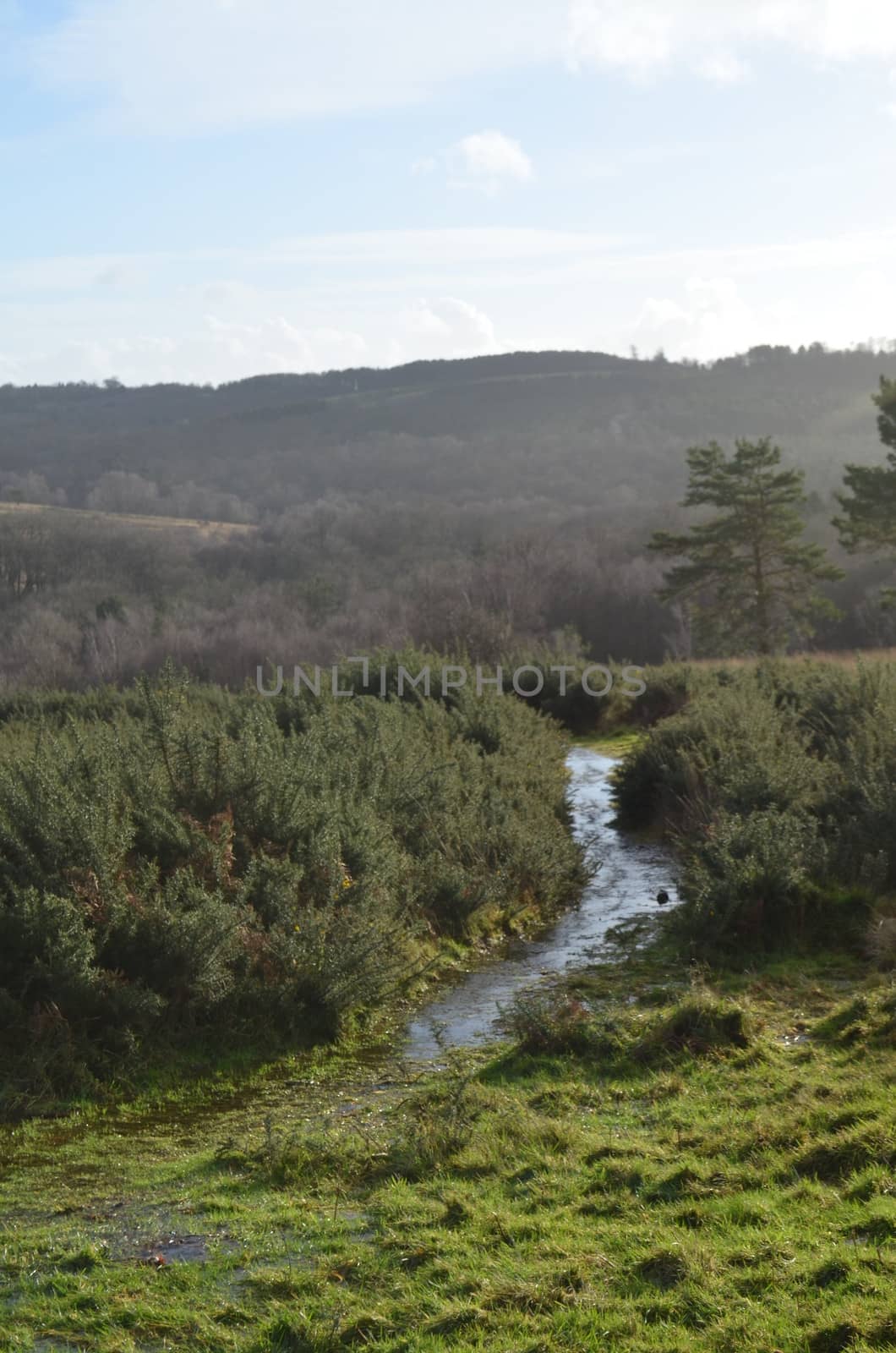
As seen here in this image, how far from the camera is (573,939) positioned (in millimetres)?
11336

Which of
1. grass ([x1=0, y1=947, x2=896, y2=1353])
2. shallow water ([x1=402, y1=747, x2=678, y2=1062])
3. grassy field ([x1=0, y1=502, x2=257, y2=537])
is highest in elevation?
grassy field ([x1=0, y1=502, x2=257, y2=537])

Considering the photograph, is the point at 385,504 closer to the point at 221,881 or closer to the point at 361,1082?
the point at 221,881

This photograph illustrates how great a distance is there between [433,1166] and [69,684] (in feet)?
163

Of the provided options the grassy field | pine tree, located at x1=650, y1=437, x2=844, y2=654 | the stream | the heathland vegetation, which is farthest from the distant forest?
the stream

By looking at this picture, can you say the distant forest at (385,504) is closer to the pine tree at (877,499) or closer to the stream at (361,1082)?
the pine tree at (877,499)

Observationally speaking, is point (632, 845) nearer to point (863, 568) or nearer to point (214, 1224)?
point (214, 1224)

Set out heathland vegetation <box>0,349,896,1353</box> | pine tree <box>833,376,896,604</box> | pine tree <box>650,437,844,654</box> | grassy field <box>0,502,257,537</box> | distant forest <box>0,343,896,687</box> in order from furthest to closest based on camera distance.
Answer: grassy field <box>0,502,257,537</box>, distant forest <box>0,343,896,687</box>, pine tree <box>650,437,844,654</box>, pine tree <box>833,376,896,604</box>, heathland vegetation <box>0,349,896,1353</box>

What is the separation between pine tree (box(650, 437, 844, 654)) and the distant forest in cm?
525

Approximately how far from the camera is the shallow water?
865 centimetres

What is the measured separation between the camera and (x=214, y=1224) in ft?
17.5

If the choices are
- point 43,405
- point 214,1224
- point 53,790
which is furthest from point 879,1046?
point 43,405

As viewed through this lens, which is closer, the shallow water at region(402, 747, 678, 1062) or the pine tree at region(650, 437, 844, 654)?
the shallow water at region(402, 747, 678, 1062)

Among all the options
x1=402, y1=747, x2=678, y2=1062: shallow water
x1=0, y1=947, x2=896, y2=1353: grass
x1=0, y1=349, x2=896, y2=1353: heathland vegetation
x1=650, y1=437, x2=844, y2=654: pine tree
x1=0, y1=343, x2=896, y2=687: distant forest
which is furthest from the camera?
x1=0, y1=343, x2=896, y2=687: distant forest

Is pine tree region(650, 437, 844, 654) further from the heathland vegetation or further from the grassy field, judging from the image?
the grassy field
